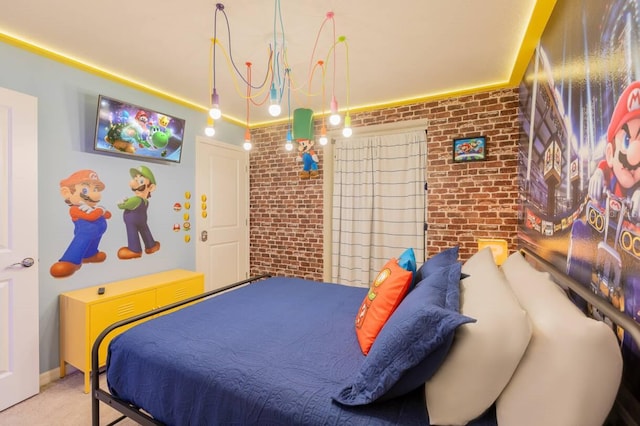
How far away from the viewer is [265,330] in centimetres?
170

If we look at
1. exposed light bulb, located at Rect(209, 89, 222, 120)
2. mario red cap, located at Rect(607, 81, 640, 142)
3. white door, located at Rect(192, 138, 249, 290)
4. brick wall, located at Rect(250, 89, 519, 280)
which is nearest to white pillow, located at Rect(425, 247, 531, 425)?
mario red cap, located at Rect(607, 81, 640, 142)

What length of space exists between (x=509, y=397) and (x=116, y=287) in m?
3.06

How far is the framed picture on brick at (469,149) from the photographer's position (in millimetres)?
3113

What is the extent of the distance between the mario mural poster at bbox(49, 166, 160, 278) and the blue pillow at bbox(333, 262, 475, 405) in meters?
2.72

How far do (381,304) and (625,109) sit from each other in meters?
1.23

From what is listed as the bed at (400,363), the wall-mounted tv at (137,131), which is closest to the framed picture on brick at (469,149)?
the bed at (400,363)

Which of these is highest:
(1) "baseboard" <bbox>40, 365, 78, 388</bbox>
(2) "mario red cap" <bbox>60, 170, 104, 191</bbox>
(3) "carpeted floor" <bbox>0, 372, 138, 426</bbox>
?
(2) "mario red cap" <bbox>60, 170, 104, 191</bbox>

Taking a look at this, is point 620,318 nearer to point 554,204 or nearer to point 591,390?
point 591,390

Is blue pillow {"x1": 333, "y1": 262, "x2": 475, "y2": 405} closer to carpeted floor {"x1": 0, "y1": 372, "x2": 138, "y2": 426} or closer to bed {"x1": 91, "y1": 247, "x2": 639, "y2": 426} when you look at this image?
bed {"x1": 91, "y1": 247, "x2": 639, "y2": 426}

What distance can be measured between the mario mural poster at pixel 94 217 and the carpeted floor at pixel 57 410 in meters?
0.91

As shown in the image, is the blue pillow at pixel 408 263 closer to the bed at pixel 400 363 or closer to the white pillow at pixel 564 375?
the bed at pixel 400 363

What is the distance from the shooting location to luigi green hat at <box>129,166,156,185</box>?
3.09 metres

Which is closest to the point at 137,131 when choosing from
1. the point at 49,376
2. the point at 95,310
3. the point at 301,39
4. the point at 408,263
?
the point at 95,310

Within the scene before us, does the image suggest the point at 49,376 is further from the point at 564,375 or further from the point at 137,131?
the point at 564,375
